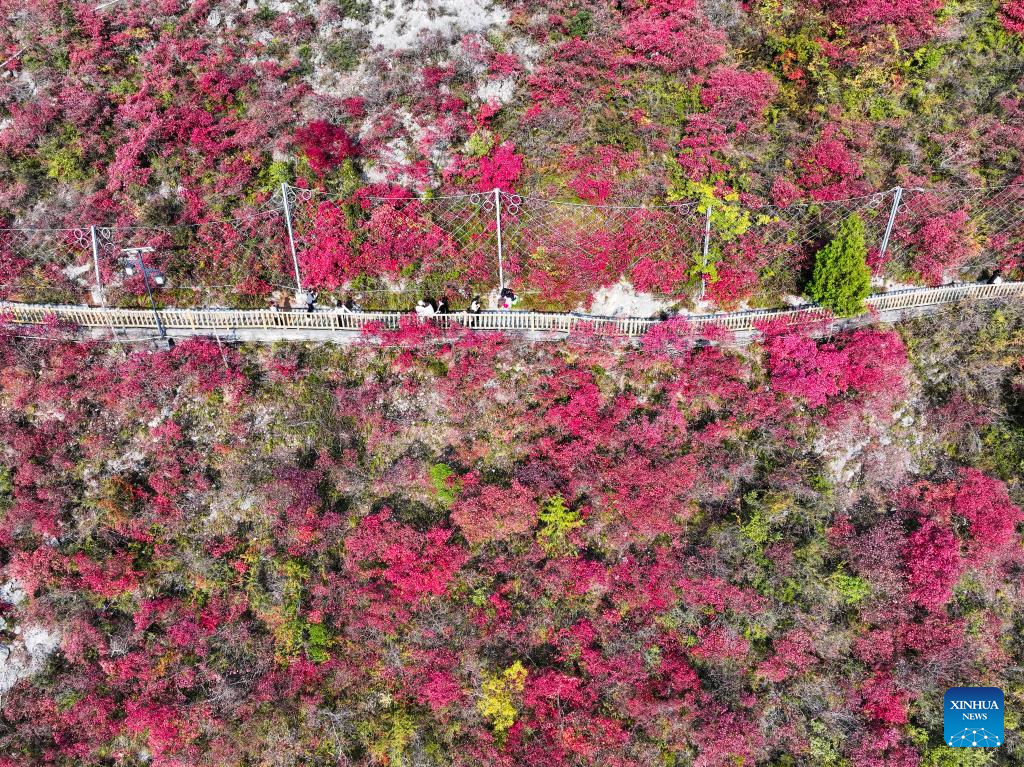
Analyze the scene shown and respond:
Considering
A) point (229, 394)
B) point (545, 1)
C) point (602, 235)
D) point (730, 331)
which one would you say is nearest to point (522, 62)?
point (545, 1)

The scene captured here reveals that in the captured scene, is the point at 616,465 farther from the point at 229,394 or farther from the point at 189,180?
the point at 189,180

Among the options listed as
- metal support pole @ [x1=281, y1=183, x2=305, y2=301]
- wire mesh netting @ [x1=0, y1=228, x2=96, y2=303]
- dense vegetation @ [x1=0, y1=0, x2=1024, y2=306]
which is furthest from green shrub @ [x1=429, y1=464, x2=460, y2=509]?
wire mesh netting @ [x1=0, y1=228, x2=96, y2=303]

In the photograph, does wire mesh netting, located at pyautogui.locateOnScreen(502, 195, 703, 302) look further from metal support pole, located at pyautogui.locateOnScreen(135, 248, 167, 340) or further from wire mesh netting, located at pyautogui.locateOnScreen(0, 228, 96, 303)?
wire mesh netting, located at pyautogui.locateOnScreen(0, 228, 96, 303)

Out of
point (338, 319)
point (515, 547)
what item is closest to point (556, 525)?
point (515, 547)

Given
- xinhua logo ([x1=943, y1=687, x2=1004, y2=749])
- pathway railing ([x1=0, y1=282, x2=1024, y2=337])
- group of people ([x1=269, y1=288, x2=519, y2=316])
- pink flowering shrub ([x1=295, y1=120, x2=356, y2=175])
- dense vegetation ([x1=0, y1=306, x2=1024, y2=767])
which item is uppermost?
pink flowering shrub ([x1=295, y1=120, x2=356, y2=175])

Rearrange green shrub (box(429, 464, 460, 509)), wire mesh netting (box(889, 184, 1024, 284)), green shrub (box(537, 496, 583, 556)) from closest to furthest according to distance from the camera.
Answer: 1. green shrub (box(537, 496, 583, 556))
2. green shrub (box(429, 464, 460, 509))
3. wire mesh netting (box(889, 184, 1024, 284))

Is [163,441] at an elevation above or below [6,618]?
above
